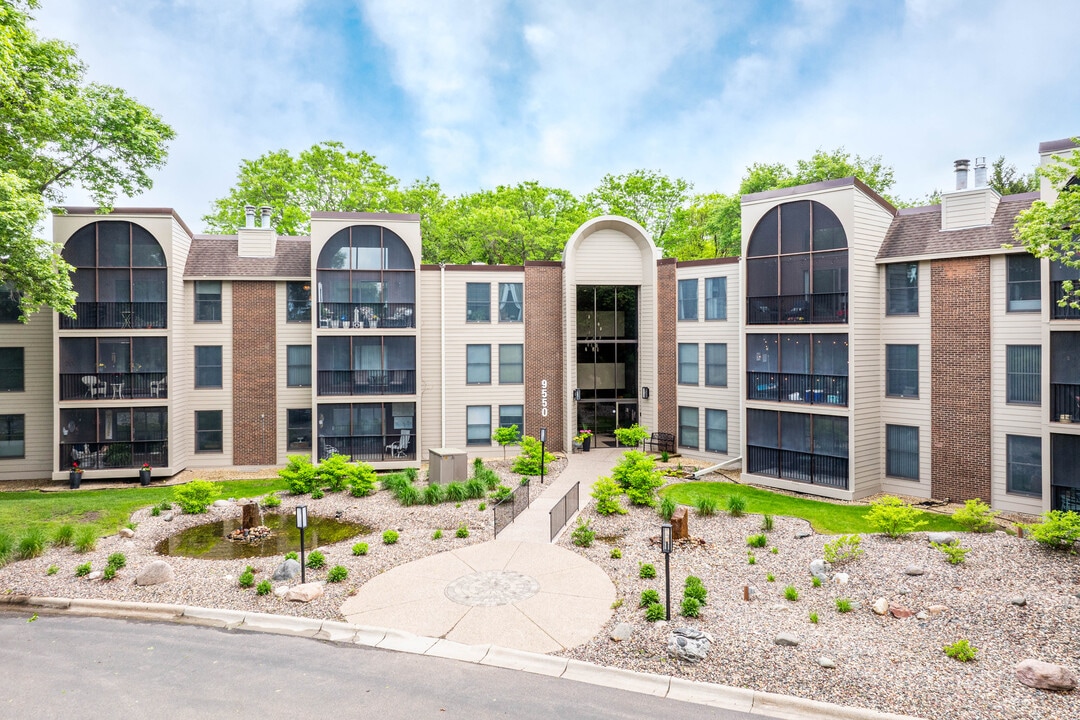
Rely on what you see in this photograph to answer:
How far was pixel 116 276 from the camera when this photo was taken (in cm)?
→ 2245

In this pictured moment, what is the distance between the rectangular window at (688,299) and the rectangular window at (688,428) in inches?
164

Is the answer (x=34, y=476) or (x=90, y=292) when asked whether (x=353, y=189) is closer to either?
(x=90, y=292)

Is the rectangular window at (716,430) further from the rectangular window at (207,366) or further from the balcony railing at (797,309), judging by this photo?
the rectangular window at (207,366)

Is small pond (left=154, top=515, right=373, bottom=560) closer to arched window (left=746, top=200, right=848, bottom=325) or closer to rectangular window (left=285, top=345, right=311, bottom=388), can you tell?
rectangular window (left=285, top=345, right=311, bottom=388)

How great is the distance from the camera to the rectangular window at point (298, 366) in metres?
24.7

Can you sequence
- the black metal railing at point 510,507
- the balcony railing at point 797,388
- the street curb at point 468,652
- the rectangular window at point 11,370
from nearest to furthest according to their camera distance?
the street curb at point 468,652
the black metal railing at point 510,507
the balcony railing at point 797,388
the rectangular window at point 11,370

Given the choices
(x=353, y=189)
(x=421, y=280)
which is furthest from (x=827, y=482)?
(x=353, y=189)

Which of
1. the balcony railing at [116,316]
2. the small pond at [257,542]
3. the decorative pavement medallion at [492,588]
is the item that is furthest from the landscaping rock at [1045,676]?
the balcony railing at [116,316]

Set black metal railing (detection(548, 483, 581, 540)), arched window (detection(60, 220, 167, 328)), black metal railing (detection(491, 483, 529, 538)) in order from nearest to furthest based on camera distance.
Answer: black metal railing (detection(548, 483, 581, 540)) → black metal railing (detection(491, 483, 529, 538)) → arched window (detection(60, 220, 167, 328))

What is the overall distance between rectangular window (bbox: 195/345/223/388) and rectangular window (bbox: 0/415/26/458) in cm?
640

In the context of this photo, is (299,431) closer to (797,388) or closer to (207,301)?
(207,301)

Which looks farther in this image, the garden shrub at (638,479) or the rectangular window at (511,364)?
the rectangular window at (511,364)

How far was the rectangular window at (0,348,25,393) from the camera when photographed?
885 inches

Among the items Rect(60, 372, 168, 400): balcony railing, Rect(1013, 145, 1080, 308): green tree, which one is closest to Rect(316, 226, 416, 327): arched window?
Rect(60, 372, 168, 400): balcony railing
